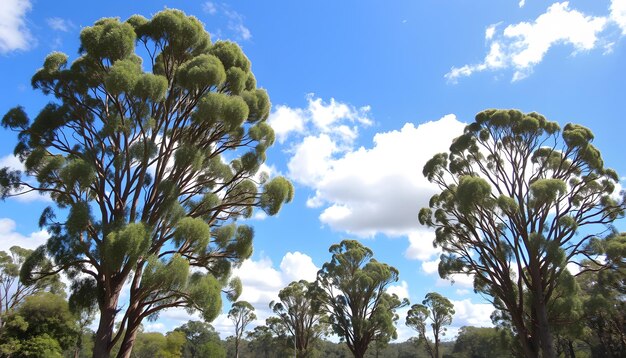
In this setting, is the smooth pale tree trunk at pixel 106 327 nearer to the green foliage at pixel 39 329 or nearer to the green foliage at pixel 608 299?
the green foliage at pixel 608 299

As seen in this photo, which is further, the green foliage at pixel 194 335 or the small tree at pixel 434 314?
the green foliage at pixel 194 335

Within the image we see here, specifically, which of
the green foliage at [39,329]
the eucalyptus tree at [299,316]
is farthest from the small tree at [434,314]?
the green foliage at [39,329]

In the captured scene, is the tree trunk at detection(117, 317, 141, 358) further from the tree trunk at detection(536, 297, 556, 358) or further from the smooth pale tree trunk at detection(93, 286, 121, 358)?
the tree trunk at detection(536, 297, 556, 358)

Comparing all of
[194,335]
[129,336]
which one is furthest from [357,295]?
[194,335]

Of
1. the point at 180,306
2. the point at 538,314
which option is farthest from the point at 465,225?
the point at 180,306

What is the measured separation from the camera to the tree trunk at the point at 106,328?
9.85 metres

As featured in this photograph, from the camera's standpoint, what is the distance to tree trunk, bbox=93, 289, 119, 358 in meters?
9.85

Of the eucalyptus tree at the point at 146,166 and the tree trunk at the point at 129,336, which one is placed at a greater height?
the eucalyptus tree at the point at 146,166

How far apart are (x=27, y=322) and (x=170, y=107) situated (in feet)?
78.1

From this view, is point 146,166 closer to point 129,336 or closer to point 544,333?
point 129,336

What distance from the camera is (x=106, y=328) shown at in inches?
395

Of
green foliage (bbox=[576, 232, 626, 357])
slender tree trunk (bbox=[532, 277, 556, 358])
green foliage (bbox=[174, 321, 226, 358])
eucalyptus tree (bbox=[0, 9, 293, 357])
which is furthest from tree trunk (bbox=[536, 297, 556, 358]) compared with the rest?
green foliage (bbox=[174, 321, 226, 358])

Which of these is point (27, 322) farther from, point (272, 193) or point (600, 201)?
point (600, 201)

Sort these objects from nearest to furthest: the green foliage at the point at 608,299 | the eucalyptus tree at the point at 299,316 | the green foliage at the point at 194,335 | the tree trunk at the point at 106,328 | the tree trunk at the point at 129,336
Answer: the tree trunk at the point at 106,328 < the tree trunk at the point at 129,336 < the green foliage at the point at 608,299 < the eucalyptus tree at the point at 299,316 < the green foliage at the point at 194,335
